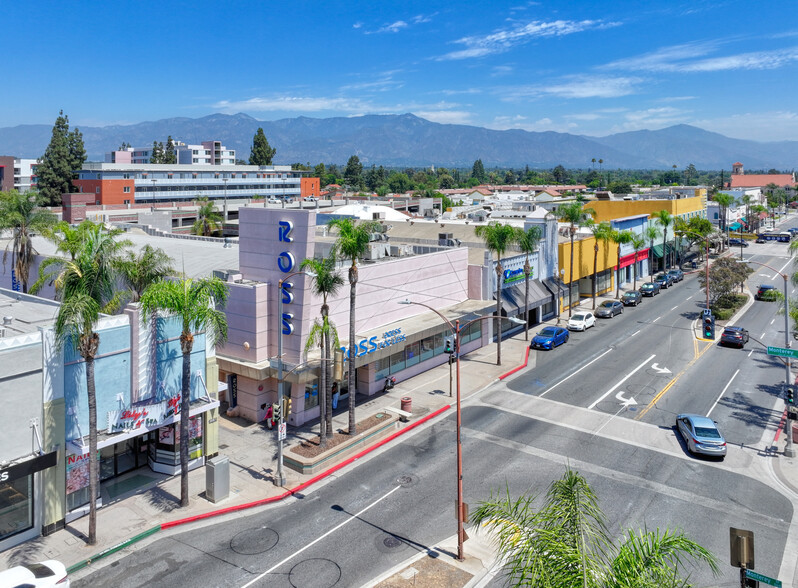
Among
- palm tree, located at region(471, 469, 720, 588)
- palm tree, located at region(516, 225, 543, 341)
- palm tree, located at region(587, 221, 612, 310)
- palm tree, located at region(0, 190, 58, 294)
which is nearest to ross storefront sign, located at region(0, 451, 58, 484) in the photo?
palm tree, located at region(471, 469, 720, 588)

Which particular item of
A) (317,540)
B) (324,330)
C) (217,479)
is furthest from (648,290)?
(217,479)

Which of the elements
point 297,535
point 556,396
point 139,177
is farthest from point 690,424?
point 139,177

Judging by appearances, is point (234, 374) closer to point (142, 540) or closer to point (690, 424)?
point (142, 540)

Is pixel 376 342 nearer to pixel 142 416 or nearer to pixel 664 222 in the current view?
pixel 142 416

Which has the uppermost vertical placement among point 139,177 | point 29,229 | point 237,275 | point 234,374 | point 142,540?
point 139,177

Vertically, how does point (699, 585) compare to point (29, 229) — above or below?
below

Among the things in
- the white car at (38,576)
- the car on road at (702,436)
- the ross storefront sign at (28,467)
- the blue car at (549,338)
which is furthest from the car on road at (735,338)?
the white car at (38,576)

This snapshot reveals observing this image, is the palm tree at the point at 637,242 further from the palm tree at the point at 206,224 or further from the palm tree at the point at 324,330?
the palm tree at the point at 324,330
